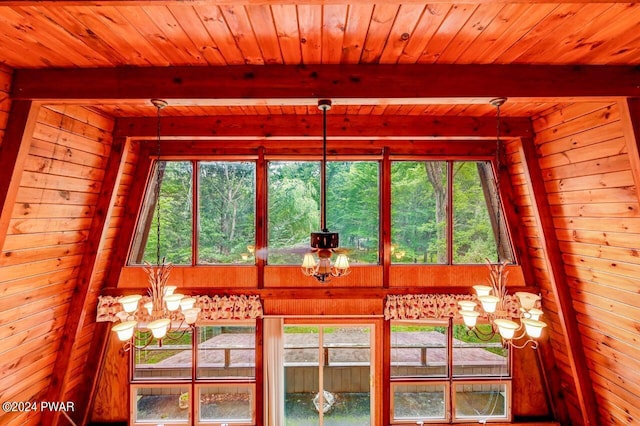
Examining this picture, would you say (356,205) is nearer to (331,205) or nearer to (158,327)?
(331,205)

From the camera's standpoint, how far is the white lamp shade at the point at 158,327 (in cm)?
216

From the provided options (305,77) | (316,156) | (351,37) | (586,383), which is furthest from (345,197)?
(586,383)

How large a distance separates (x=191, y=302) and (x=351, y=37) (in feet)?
7.54

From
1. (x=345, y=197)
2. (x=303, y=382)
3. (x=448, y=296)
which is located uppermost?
(x=345, y=197)

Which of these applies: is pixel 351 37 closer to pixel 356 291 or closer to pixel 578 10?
pixel 578 10

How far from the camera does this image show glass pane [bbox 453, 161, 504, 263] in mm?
4324

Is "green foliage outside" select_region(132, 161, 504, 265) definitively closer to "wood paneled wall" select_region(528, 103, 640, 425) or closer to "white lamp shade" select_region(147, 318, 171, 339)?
"wood paneled wall" select_region(528, 103, 640, 425)

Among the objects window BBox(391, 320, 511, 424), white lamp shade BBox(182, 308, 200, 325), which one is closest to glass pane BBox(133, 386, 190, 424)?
white lamp shade BBox(182, 308, 200, 325)

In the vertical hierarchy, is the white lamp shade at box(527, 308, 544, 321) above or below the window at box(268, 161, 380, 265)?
below

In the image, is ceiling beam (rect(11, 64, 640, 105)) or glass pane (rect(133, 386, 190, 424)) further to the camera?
glass pane (rect(133, 386, 190, 424))

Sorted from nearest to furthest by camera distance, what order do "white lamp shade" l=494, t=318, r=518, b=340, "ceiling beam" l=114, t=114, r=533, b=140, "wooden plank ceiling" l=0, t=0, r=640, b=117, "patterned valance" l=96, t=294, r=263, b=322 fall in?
1. "wooden plank ceiling" l=0, t=0, r=640, b=117
2. "white lamp shade" l=494, t=318, r=518, b=340
3. "ceiling beam" l=114, t=114, r=533, b=140
4. "patterned valance" l=96, t=294, r=263, b=322

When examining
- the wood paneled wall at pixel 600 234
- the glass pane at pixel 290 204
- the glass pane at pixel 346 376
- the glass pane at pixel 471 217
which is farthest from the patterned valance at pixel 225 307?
the wood paneled wall at pixel 600 234

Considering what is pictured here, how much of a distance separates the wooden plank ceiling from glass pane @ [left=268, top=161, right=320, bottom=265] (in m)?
2.04

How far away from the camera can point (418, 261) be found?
170 inches
